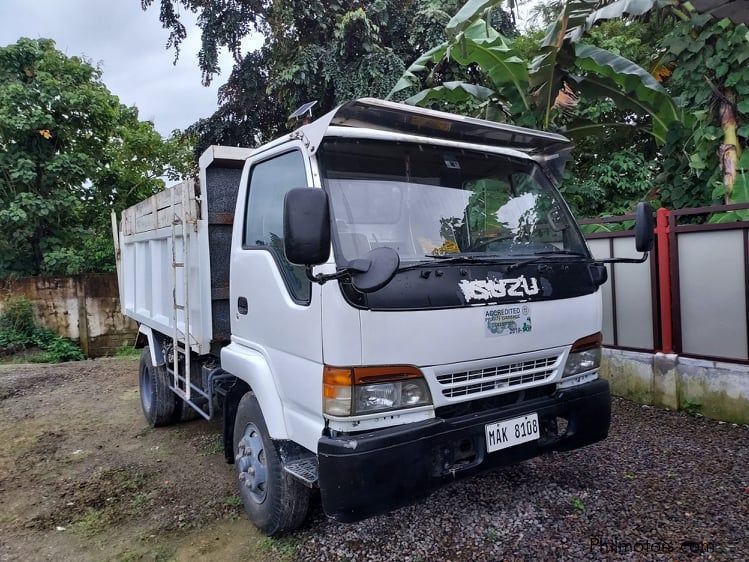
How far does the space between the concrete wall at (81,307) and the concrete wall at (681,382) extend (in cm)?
1005

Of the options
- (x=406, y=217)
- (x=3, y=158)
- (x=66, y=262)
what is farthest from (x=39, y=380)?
(x=406, y=217)

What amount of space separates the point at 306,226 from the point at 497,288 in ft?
3.36

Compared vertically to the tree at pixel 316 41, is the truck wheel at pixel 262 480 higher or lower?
lower

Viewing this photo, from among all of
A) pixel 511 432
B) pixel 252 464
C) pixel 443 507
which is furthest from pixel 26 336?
pixel 511 432

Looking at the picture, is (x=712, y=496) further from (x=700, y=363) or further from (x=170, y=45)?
(x=170, y=45)

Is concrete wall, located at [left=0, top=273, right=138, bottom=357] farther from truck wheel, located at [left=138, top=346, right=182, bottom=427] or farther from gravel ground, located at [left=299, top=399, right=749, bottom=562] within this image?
gravel ground, located at [left=299, top=399, right=749, bottom=562]

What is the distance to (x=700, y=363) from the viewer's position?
458cm

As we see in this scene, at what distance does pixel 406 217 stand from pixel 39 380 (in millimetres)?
7498

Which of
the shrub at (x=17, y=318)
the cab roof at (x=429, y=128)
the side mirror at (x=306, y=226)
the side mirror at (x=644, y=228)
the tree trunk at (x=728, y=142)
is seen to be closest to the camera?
the side mirror at (x=306, y=226)

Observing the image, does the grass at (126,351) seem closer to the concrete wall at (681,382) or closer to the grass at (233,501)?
the grass at (233,501)

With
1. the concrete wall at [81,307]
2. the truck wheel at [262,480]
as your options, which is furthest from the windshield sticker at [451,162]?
the concrete wall at [81,307]

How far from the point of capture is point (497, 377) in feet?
8.79

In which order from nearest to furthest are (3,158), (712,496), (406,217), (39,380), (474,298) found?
(474,298) → (406,217) → (712,496) → (39,380) → (3,158)

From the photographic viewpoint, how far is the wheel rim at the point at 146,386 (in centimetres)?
531
